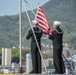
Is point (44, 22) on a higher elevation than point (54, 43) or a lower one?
higher

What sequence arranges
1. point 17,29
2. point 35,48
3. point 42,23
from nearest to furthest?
point 35,48
point 42,23
point 17,29

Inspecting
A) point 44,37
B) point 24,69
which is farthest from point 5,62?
point 44,37

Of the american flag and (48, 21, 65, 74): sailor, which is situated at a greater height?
the american flag

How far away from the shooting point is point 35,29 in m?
12.6

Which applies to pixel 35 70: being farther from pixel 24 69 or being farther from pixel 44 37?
pixel 44 37

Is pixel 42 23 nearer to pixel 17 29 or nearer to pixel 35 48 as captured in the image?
pixel 35 48

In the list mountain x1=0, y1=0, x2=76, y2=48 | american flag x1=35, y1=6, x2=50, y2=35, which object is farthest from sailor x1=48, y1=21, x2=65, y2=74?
mountain x1=0, y1=0, x2=76, y2=48

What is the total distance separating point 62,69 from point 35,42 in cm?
111

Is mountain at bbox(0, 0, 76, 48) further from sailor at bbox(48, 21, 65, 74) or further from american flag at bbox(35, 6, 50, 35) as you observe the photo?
sailor at bbox(48, 21, 65, 74)

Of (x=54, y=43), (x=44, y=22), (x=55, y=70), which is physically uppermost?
(x=44, y=22)

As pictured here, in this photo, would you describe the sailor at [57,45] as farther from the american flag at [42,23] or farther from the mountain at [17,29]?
the mountain at [17,29]

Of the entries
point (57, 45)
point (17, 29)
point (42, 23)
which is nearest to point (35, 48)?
point (57, 45)

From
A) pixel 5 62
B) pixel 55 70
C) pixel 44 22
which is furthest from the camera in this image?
pixel 44 22

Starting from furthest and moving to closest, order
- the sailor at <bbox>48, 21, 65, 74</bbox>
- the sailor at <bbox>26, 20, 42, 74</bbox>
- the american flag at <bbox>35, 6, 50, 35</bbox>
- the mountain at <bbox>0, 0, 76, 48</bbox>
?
the mountain at <bbox>0, 0, 76, 48</bbox>, the american flag at <bbox>35, 6, 50, 35</bbox>, the sailor at <bbox>26, 20, 42, 74</bbox>, the sailor at <bbox>48, 21, 65, 74</bbox>
